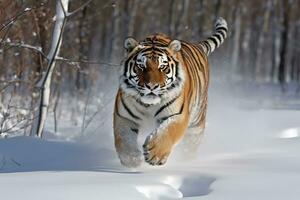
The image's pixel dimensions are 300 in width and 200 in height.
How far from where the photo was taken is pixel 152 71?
468 cm

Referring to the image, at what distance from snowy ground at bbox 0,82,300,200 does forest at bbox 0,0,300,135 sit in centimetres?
105

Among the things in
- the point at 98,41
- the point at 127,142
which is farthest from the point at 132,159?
the point at 98,41

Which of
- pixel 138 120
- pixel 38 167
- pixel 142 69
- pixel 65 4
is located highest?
pixel 65 4

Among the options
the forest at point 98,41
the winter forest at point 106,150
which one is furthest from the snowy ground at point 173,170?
the forest at point 98,41

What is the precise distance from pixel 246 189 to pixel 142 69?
1.40 meters

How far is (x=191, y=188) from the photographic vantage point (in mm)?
3904

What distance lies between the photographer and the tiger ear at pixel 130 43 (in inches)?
194

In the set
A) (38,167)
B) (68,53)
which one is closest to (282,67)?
(68,53)

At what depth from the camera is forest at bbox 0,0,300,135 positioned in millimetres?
7102

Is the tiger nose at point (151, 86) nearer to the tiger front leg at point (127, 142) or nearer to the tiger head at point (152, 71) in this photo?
the tiger head at point (152, 71)

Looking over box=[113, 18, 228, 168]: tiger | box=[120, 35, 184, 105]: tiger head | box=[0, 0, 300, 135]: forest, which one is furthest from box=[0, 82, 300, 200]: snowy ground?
box=[0, 0, 300, 135]: forest

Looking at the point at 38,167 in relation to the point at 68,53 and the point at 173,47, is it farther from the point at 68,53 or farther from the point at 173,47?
the point at 68,53

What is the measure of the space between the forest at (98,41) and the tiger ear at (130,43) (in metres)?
0.96

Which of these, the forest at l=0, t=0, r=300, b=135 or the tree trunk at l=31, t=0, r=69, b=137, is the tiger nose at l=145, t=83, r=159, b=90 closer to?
the forest at l=0, t=0, r=300, b=135
